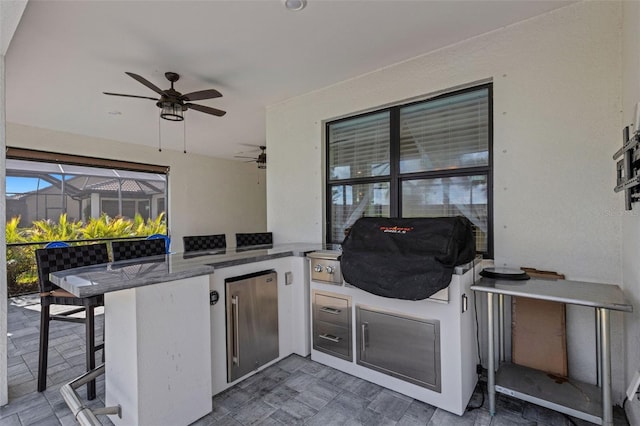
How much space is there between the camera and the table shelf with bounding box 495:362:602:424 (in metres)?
1.66

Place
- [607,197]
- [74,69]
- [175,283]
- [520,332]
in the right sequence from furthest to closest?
[74,69] < [520,332] < [607,197] < [175,283]

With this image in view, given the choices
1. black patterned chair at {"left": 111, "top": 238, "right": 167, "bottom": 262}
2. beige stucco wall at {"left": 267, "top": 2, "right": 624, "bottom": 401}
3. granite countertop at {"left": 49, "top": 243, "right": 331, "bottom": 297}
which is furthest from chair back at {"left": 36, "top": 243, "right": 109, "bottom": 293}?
beige stucco wall at {"left": 267, "top": 2, "right": 624, "bottom": 401}

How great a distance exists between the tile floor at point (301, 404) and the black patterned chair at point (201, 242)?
1545mm

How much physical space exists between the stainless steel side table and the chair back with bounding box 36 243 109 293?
2976mm

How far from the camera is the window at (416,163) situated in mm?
2617

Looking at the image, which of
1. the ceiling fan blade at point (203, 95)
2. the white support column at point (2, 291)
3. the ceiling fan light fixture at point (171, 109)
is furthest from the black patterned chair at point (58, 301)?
the ceiling fan blade at point (203, 95)

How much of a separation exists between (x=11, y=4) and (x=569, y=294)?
3767mm

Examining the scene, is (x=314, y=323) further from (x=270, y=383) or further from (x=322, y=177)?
(x=322, y=177)

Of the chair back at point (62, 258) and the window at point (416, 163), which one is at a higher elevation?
the window at point (416, 163)

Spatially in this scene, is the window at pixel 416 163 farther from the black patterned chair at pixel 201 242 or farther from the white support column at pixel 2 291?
the white support column at pixel 2 291

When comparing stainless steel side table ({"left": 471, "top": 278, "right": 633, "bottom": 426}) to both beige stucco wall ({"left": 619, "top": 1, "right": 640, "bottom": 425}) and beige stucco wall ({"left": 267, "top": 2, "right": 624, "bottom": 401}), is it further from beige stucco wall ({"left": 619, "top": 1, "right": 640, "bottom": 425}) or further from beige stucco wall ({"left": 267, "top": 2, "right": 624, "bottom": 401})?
beige stucco wall ({"left": 267, "top": 2, "right": 624, "bottom": 401})

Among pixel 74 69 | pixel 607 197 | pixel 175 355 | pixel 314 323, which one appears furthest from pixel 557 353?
pixel 74 69

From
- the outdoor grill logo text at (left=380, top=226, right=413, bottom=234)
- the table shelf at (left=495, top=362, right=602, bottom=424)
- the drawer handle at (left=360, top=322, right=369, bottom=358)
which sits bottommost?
the table shelf at (left=495, top=362, right=602, bottom=424)

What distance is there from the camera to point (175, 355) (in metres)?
1.71
